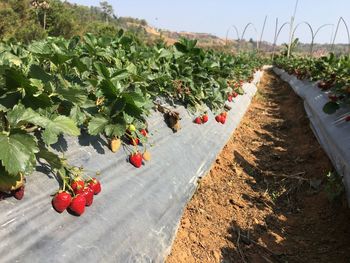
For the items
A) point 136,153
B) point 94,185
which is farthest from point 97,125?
point 94,185

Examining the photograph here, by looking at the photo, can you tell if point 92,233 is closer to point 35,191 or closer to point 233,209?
point 35,191

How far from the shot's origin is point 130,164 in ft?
9.50

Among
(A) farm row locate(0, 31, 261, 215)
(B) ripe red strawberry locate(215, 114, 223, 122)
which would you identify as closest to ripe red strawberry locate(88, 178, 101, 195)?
(A) farm row locate(0, 31, 261, 215)

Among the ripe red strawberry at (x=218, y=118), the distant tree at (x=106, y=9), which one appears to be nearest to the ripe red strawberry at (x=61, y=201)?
the ripe red strawberry at (x=218, y=118)

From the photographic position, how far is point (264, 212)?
13.5ft

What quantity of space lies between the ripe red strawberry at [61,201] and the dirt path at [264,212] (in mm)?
966

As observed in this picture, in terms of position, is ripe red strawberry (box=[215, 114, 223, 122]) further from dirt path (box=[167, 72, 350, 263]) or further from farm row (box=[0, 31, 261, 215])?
farm row (box=[0, 31, 261, 215])

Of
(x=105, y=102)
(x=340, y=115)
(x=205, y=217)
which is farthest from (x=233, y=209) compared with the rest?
(x=340, y=115)

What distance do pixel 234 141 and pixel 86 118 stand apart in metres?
3.81

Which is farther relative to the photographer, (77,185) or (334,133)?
(334,133)

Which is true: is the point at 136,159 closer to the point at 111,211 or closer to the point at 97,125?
the point at 97,125

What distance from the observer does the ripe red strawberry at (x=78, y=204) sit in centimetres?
203

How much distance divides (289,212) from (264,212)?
32 centimetres

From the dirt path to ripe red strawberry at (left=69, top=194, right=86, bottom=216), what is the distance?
90 centimetres
